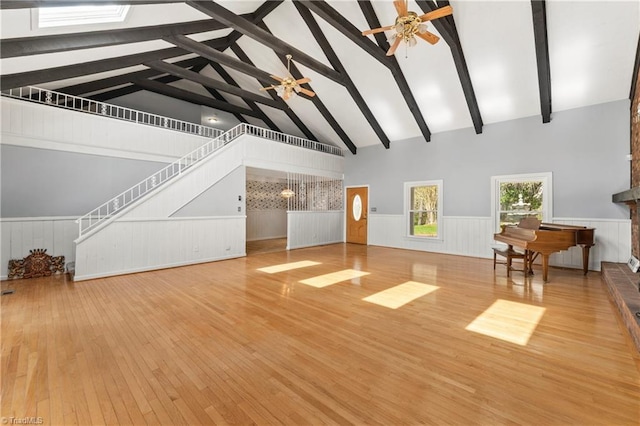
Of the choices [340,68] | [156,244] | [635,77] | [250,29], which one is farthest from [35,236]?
[635,77]

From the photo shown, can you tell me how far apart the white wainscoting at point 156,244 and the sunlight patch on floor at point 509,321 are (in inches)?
215

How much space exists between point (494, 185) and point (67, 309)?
8380 mm

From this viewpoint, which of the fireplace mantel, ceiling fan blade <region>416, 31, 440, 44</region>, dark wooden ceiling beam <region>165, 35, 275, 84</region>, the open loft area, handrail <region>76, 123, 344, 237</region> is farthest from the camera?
handrail <region>76, 123, 344, 237</region>

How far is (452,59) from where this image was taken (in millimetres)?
5438

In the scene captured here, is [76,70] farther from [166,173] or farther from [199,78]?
[199,78]

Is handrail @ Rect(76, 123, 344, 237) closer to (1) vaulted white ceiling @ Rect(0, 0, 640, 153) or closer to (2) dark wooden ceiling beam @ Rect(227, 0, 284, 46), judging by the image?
(1) vaulted white ceiling @ Rect(0, 0, 640, 153)

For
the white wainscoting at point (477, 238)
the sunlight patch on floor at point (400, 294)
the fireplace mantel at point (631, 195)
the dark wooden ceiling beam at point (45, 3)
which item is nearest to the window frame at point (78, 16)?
the dark wooden ceiling beam at point (45, 3)

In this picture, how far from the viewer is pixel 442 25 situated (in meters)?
4.57

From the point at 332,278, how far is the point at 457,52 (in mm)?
4895

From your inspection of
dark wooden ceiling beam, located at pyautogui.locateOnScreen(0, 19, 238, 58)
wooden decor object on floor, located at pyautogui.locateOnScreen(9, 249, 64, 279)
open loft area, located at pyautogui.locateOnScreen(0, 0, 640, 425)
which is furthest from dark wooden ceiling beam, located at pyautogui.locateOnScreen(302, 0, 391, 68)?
wooden decor object on floor, located at pyautogui.locateOnScreen(9, 249, 64, 279)

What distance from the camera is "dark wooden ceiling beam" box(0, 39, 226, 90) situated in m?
4.36

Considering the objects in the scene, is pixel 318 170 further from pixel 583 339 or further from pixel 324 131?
pixel 583 339

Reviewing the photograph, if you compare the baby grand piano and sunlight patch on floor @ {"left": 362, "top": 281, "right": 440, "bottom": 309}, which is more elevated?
the baby grand piano

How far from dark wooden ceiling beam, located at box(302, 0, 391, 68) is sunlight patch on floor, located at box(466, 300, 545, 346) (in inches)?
196
